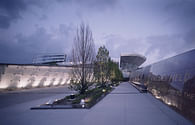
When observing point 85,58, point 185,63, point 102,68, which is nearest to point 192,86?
point 185,63

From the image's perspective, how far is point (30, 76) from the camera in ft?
59.4

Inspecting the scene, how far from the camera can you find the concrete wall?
49.7 ft

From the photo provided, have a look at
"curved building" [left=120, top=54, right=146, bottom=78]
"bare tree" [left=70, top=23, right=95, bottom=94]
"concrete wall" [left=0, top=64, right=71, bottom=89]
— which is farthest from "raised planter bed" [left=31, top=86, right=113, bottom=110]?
"curved building" [left=120, top=54, right=146, bottom=78]

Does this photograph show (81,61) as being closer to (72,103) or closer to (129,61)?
(72,103)

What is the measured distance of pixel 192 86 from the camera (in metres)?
4.81

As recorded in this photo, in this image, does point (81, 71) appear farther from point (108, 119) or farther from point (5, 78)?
point (5, 78)

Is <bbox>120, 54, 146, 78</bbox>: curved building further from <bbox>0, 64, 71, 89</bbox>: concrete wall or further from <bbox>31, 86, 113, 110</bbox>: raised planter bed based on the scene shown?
<bbox>31, 86, 113, 110</bbox>: raised planter bed

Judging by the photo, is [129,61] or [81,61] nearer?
[81,61]

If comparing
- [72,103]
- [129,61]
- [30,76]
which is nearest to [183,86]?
[72,103]

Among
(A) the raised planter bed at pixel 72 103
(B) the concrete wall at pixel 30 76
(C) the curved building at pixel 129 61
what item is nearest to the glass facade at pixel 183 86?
(A) the raised planter bed at pixel 72 103

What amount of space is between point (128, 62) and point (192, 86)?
59.0 m

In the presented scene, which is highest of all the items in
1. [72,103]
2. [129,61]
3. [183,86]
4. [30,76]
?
[129,61]

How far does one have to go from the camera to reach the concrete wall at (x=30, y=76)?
15148 millimetres

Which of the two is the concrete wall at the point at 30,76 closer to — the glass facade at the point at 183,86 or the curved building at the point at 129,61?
the glass facade at the point at 183,86
